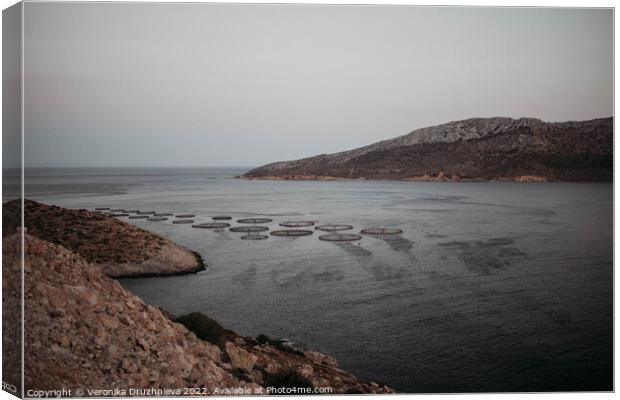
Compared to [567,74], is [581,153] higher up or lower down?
lower down

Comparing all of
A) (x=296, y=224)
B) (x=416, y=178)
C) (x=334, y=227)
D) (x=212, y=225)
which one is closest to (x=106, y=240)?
(x=212, y=225)

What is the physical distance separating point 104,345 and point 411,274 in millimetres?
3639

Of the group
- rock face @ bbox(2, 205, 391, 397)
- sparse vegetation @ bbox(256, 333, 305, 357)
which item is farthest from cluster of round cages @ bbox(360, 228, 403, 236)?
rock face @ bbox(2, 205, 391, 397)

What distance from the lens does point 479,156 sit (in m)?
6.70

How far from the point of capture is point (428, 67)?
5992 mm

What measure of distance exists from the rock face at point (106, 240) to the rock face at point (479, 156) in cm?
131

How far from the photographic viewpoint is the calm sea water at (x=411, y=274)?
5.37 metres

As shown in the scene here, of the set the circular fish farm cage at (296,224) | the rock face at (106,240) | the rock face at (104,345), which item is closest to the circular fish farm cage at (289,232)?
the circular fish farm cage at (296,224)

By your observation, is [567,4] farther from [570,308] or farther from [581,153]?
[570,308]

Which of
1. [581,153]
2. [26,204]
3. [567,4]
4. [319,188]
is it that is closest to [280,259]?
[319,188]

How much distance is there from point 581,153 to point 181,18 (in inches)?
167

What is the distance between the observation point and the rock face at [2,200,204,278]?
5.21 metres

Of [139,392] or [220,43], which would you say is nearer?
[139,392]

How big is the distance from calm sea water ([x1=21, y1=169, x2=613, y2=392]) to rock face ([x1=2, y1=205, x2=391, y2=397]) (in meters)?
0.53
